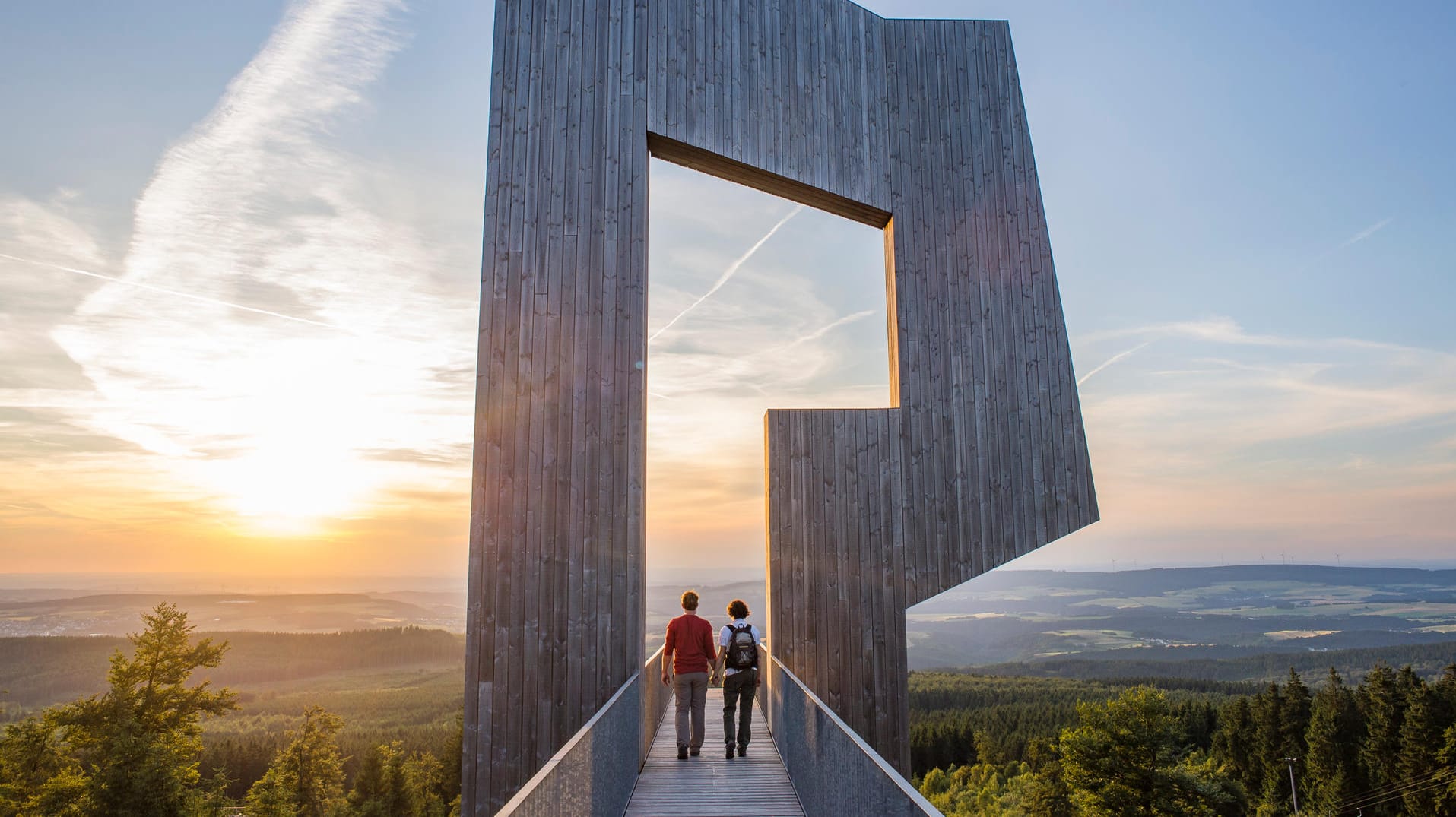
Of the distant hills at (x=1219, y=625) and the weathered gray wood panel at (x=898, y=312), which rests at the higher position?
the weathered gray wood panel at (x=898, y=312)

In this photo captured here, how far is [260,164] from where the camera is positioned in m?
29.2

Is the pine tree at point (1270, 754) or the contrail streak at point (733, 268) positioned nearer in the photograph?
the contrail streak at point (733, 268)

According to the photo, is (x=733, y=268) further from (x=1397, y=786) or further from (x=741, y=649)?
(x=1397, y=786)

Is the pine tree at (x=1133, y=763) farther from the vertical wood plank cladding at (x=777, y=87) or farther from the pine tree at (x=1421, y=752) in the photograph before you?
the vertical wood plank cladding at (x=777, y=87)

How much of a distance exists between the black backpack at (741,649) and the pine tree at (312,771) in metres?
43.0

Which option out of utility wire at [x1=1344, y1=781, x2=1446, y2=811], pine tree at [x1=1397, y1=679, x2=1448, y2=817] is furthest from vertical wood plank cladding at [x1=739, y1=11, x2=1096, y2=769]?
utility wire at [x1=1344, y1=781, x2=1446, y2=811]

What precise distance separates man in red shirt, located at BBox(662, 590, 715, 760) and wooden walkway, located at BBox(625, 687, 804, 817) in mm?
317

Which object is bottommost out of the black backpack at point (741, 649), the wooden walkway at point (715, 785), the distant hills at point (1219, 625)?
the distant hills at point (1219, 625)

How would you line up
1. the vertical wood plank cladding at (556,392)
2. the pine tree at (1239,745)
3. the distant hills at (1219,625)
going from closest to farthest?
1. the vertical wood plank cladding at (556,392)
2. the pine tree at (1239,745)
3. the distant hills at (1219,625)

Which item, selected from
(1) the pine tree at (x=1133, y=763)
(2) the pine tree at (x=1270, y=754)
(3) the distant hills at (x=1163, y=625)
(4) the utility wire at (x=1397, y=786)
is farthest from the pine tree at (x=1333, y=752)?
(3) the distant hills at (x=1163, y=625)

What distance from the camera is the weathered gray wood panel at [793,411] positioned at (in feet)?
25.1

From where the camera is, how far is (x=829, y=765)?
446 cm

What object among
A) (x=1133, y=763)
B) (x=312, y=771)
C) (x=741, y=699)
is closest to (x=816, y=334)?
(x=741, y=699)

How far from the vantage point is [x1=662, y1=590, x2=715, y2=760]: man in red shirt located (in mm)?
6727
